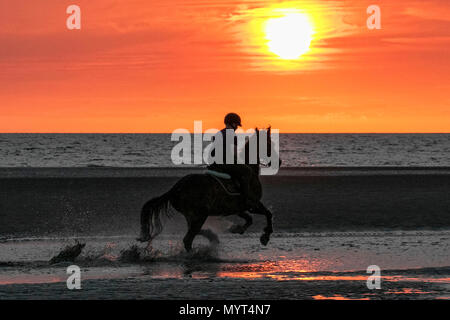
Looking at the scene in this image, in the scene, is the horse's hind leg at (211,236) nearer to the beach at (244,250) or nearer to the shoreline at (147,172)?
the beach at (244,250)

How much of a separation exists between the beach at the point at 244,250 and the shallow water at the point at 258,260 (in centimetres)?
2

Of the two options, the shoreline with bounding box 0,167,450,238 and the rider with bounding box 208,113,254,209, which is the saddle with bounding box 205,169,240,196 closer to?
the rider with bounding box 208,113,254,209

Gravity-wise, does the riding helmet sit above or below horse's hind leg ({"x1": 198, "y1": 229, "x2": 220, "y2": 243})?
above

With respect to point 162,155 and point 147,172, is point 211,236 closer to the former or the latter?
point 147,172

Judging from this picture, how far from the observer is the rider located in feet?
50.5

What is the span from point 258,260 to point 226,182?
65.1 inches

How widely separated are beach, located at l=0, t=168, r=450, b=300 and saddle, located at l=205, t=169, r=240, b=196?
44.1 inches

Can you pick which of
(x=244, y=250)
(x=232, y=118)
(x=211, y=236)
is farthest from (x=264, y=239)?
(x=232, y=118)

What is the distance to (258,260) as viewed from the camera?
1491 cm

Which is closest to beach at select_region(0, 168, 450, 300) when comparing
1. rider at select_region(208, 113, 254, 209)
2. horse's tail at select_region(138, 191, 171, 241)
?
horse's tail at select_region(138, 191, 171, 241)

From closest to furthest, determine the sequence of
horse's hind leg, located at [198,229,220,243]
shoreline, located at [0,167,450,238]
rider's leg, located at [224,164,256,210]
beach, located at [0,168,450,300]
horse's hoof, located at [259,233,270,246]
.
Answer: beach, located at [0,168,450,300] < rider's leg, located at [224,164,256,210] < horse's hind leg, located at [198,229,220,243] < horse's hoof, located at [259,233,270,246] < shoreline, located at [0,167,450,238]

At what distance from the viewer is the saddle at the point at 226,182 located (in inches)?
614
